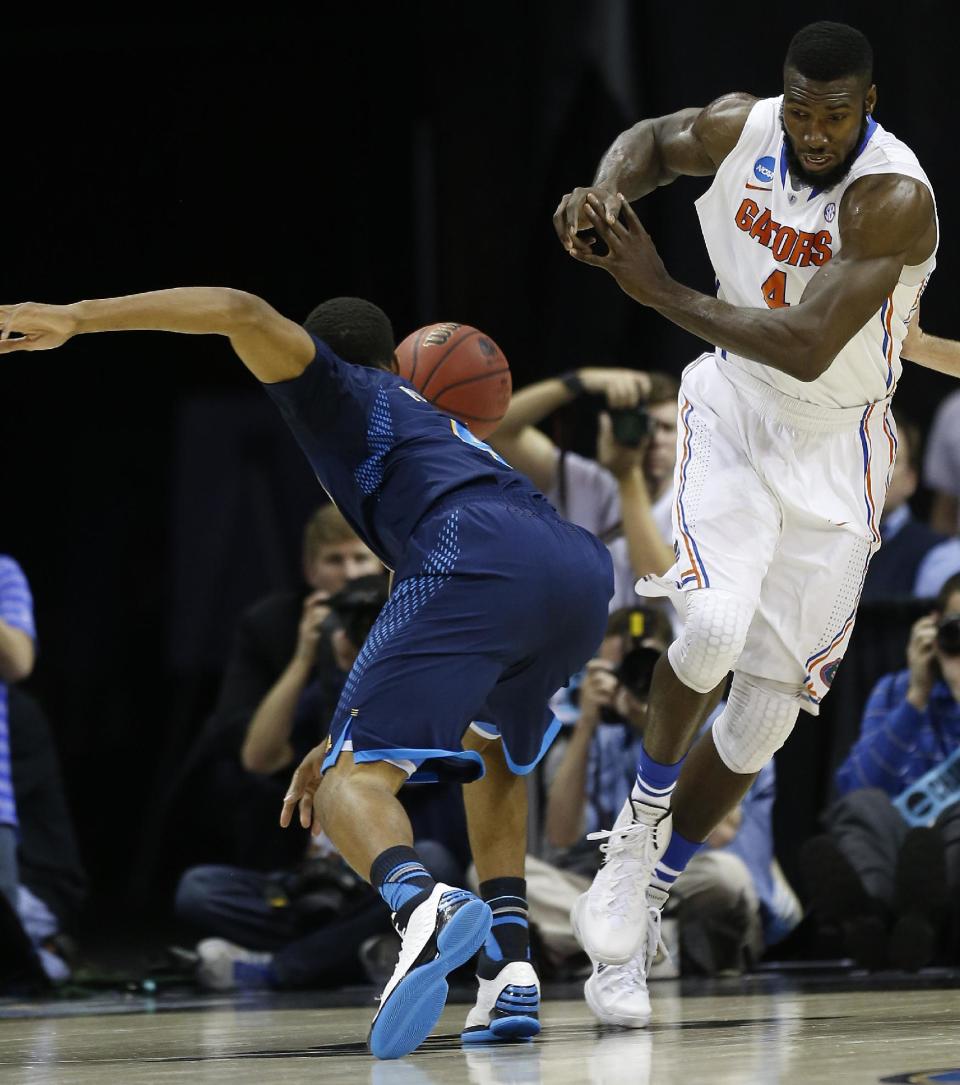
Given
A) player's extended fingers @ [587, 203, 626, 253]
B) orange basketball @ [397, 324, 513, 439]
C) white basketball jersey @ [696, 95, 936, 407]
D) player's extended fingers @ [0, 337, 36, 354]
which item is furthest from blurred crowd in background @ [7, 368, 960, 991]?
player's extended fingers @ [0, 337, 36, 354]

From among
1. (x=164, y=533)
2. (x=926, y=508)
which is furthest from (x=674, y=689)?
(x=164, y=533)

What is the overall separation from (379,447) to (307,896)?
229 centimetres

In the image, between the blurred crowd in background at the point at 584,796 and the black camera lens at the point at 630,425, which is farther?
the black camera lens at the point at 630,425

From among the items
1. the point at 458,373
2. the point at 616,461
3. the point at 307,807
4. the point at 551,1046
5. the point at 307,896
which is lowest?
the point at 307,896

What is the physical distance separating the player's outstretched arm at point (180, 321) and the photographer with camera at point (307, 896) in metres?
2.13

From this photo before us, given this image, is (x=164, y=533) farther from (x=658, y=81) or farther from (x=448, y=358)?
(x=448, y=358)

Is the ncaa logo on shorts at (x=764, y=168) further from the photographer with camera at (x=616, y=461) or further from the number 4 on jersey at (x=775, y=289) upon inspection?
the photographer with camera at (x=616, y=461)

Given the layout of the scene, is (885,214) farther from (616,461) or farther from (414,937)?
(616,461)

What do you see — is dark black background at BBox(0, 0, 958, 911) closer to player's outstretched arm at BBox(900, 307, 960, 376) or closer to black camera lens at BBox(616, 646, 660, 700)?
black camera lens at BBox(616, 646, 660, 700)

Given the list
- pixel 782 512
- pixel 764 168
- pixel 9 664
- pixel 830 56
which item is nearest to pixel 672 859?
pixel 782 512

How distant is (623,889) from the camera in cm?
399

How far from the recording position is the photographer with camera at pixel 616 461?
569cm

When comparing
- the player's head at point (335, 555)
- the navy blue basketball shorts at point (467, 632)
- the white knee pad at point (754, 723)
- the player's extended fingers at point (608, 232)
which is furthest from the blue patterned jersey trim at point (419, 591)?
the player's head at point (335, 555)

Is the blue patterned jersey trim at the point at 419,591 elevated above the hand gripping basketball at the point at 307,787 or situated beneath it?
elevated above
